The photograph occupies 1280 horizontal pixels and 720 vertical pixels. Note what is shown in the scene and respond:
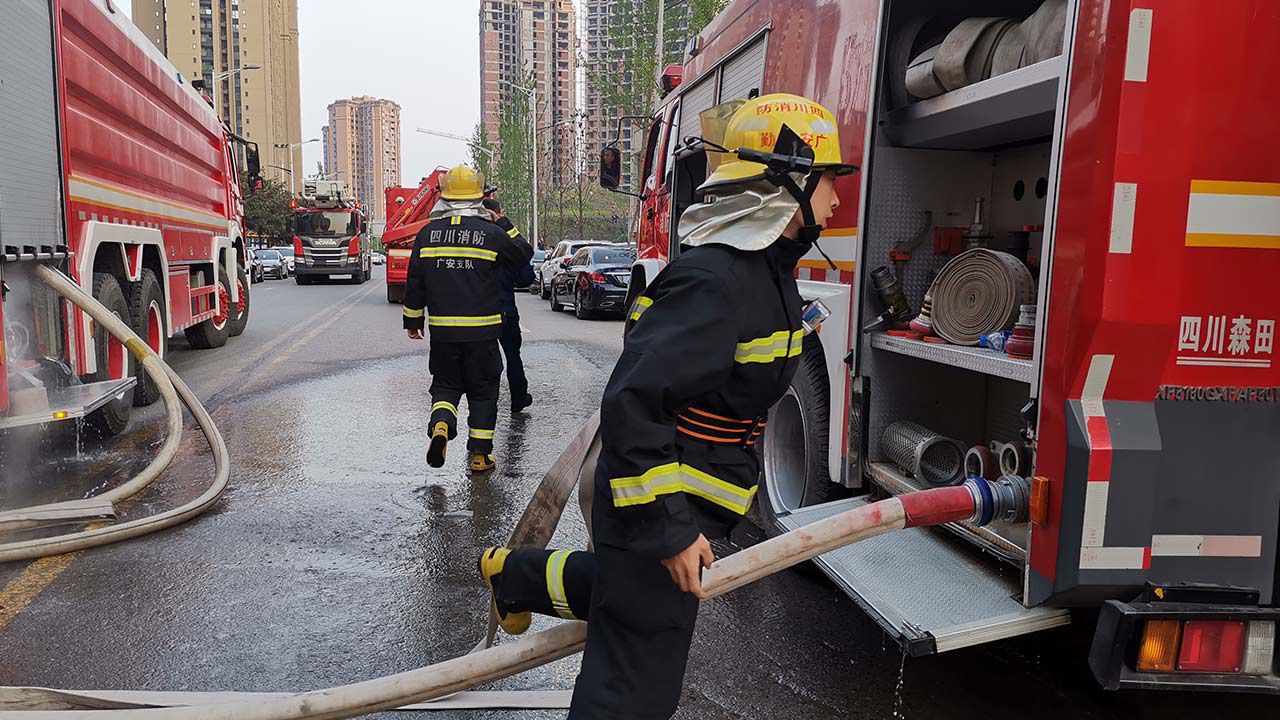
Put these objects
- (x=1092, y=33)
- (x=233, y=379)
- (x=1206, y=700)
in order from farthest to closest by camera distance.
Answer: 1. (x=233, y=379)
2. (x=1206, y=700)
3. (x=1092, y=33)

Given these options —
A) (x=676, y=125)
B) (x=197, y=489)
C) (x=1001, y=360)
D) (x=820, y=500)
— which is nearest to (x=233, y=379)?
(x=197, y=489)

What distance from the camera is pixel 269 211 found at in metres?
58.4

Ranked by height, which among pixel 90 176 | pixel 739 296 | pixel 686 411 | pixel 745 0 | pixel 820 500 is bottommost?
pixel 820 500

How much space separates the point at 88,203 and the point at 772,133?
5.80 m

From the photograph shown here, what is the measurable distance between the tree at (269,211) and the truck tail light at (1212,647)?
188ft

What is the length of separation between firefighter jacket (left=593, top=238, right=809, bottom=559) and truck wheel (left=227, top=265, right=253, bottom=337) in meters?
12.7

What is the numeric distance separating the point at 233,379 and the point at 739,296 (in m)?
9.15

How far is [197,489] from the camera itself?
584 centimetres

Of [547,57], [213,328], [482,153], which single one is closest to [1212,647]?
[213,328]

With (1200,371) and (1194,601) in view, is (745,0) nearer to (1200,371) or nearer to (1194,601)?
(1200,371)

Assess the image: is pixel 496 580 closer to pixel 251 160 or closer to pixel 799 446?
pixel 799 446

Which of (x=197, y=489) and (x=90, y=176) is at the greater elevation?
(x=90, y=176)

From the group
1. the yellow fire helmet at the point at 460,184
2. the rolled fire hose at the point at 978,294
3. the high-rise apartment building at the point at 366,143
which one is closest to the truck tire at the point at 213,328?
the yellow fire helmet at the point at 460,184

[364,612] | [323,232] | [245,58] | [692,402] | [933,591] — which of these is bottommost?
[364,612]
